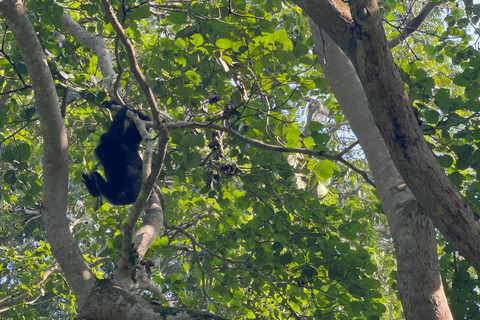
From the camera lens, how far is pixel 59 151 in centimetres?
328

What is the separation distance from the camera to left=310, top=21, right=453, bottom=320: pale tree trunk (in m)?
2.44

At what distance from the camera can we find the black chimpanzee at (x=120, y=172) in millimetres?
5324

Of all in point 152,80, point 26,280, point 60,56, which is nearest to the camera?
point 152,80

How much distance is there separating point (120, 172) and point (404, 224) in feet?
12.8

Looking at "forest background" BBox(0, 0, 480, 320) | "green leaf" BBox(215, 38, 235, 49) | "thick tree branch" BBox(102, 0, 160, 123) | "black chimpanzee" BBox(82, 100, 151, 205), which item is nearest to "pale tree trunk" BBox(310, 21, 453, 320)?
"forest background" BBox(0, 0, 480, 320)

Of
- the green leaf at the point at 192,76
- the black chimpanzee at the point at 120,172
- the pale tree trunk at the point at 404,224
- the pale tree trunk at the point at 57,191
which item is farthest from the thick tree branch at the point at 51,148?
the pale tree trunk at the point at 404,224

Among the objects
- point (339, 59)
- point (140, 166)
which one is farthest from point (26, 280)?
point (339, 59)

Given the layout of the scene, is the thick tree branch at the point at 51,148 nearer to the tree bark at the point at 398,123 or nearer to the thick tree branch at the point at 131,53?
the thick tree branch at the point at 131,53

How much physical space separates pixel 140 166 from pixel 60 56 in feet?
5.85

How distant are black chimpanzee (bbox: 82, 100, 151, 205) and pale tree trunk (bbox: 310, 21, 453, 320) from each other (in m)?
2.89

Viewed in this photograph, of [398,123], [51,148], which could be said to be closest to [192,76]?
[51,148]

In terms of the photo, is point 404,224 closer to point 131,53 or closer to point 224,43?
point 224,43

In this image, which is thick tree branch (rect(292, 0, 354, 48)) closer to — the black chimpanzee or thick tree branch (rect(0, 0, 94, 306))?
thick tree branch (rect(0, 0, 94, 306))

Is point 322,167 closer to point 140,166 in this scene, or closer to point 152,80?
point 152,80
